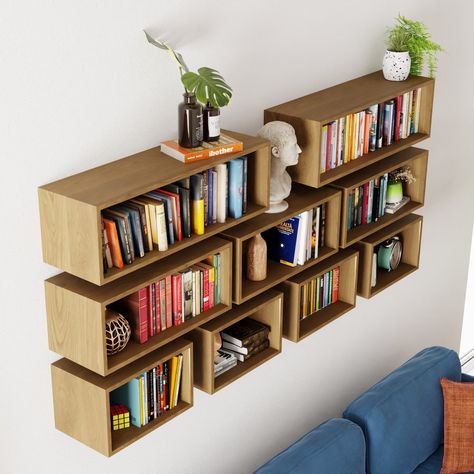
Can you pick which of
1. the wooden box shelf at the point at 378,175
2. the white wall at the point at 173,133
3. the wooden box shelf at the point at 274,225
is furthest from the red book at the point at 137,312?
the wooden box shelf at the point at 378,175

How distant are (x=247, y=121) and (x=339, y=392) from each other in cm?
151

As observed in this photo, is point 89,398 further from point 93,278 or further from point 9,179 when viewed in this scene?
point 9,179

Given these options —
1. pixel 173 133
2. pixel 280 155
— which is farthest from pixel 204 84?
pixel 280 155

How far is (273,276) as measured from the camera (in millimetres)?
2941

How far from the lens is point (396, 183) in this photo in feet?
11.4

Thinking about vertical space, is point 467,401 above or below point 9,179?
below

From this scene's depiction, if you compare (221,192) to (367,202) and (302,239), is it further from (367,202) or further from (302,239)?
(367,202)

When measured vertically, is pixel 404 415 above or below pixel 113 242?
below

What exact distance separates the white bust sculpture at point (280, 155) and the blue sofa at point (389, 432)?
3.04 feet

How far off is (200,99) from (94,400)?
3.01ft

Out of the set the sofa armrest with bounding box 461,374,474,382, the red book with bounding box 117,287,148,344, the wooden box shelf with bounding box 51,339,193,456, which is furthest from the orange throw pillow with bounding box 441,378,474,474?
the red book with bounding box 117,287,148,344

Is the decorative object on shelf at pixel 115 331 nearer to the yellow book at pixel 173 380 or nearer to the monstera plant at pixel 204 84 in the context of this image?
the yellow book at pixel 173 380

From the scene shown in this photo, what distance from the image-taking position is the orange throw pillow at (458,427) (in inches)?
141

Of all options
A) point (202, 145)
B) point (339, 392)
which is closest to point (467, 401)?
point (339, 392)
